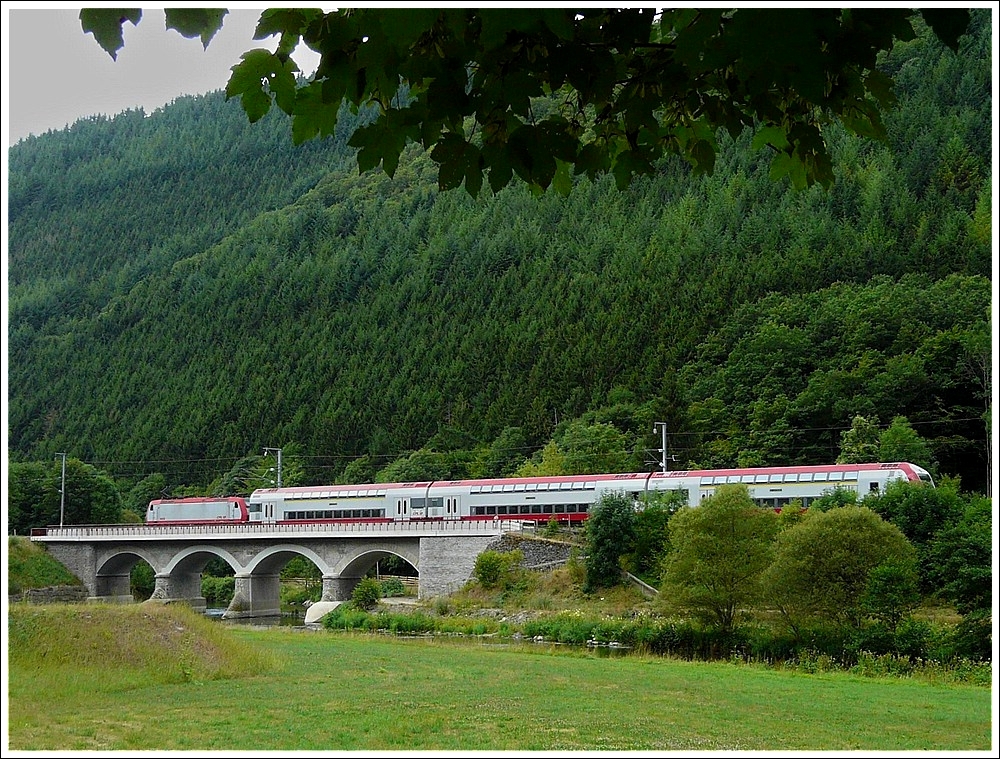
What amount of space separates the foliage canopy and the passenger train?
83.8 feet

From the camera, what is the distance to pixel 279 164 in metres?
83.0

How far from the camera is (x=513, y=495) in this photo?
37500 millimetres

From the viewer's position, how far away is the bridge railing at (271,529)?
1336 inches

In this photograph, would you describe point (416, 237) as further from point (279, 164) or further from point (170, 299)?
point (170, 299)

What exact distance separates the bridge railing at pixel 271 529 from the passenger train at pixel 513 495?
63 cm

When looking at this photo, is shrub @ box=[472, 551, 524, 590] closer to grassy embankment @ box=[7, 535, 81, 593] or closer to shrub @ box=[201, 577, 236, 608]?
shrub @ box=[201, 577, 236, 608]

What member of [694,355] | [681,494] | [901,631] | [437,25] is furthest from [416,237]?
[437,25]

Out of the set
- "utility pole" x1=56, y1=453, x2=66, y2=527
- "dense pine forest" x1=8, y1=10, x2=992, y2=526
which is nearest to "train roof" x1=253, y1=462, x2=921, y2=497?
"dense pine forest" x1=8, y1=10, x2=992, y2=526

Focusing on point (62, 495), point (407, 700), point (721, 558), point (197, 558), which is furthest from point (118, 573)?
point (407, 700)

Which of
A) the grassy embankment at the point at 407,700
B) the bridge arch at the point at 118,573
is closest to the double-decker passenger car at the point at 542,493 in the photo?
the bridge arch at the point at 118,573

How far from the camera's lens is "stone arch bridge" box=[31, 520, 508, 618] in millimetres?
33781

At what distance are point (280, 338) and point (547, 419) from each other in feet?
108

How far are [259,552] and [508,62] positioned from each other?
38.7 m

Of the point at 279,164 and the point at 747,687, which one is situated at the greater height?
the point at 279,164
